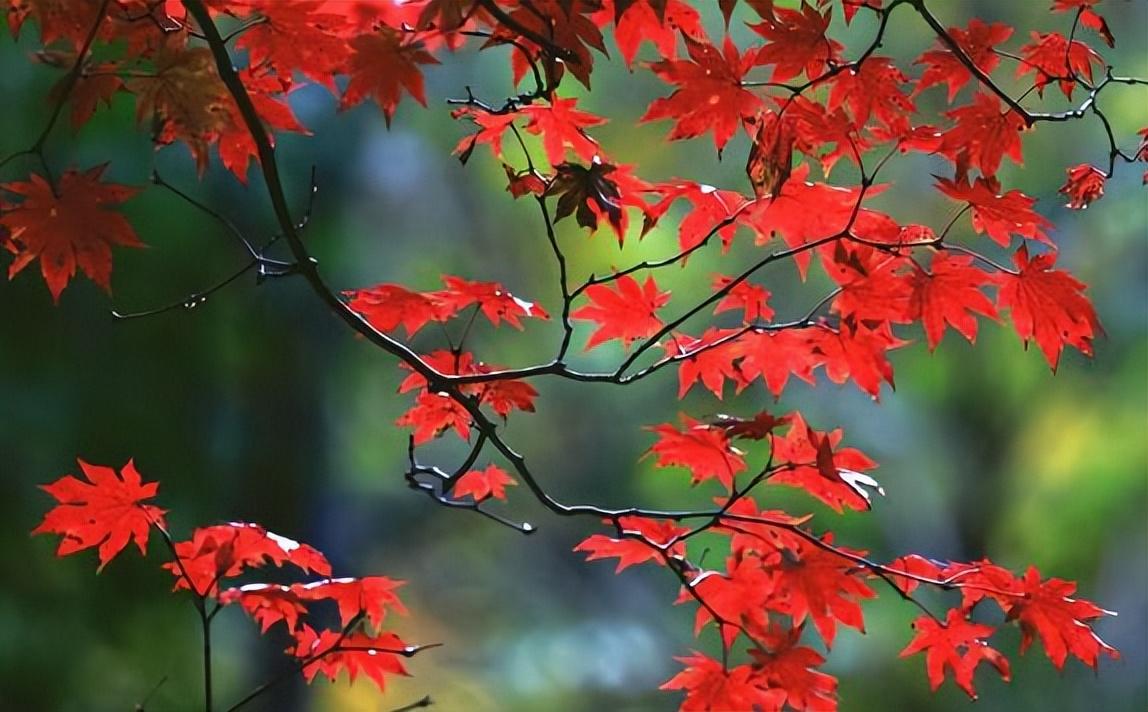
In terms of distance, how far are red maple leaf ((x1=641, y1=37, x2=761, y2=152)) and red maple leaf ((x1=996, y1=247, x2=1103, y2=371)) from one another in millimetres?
317

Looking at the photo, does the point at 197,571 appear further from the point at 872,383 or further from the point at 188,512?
the point at 188,512

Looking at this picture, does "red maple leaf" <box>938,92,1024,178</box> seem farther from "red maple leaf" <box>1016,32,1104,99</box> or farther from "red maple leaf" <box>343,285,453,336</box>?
"red maple leaf" <box>343,285,453,336</box>

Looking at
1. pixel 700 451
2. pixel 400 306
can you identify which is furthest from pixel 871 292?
pixel 400 306

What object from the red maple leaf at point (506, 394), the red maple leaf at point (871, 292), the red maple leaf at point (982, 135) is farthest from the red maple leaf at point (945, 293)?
the red maple leaf at point (506, 394)

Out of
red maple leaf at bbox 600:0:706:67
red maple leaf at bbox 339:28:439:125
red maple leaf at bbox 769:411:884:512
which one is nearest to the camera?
red maple leaf at bbox 339:28:439:125

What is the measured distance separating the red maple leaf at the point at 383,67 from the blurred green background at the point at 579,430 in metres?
1.58

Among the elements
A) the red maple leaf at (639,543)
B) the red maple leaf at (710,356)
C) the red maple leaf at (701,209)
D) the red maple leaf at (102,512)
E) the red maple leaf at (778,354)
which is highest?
the red maple leaf at (701,209)

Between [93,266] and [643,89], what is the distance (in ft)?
5.95

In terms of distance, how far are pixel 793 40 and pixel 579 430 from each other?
1610 mm

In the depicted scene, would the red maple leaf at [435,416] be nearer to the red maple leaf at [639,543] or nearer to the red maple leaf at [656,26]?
the red maple leaf at [639,543]

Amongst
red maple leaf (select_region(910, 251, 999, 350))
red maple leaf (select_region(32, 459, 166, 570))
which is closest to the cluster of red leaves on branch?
red maple leaf (select_region(32, 459, 166, 570))

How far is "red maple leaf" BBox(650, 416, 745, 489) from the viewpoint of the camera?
1.18 metres

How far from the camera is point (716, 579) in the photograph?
3.85ft

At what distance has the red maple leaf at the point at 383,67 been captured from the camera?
0.85 metres
